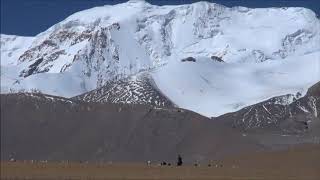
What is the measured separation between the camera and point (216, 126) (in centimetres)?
18000

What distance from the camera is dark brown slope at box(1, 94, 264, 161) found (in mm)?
133625

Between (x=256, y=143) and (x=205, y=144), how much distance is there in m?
14.2

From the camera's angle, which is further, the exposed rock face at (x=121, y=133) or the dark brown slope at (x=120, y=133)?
the exposed rock face at (x=121, y=133)

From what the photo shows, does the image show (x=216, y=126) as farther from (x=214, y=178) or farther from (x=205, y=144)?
(x=214, y=178)

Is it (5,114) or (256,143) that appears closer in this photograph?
(5,114)

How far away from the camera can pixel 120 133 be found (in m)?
169

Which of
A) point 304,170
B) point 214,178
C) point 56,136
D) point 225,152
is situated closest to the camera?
point 214,178

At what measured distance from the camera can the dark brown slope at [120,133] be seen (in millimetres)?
133625

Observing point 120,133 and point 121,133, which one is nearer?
point 120,133

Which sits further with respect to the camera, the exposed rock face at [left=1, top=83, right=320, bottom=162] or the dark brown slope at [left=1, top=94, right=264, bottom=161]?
the exposed rock face at [left=1, top=83, right=320, bottom=162]

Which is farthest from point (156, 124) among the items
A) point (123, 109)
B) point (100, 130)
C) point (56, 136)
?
point (56, 136)

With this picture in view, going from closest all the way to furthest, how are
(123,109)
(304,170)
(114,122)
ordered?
(304,170) < (114,122) < (123,109)

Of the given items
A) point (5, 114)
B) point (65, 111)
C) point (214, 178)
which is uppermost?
point (65, 111)

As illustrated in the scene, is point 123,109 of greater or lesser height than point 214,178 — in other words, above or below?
above
